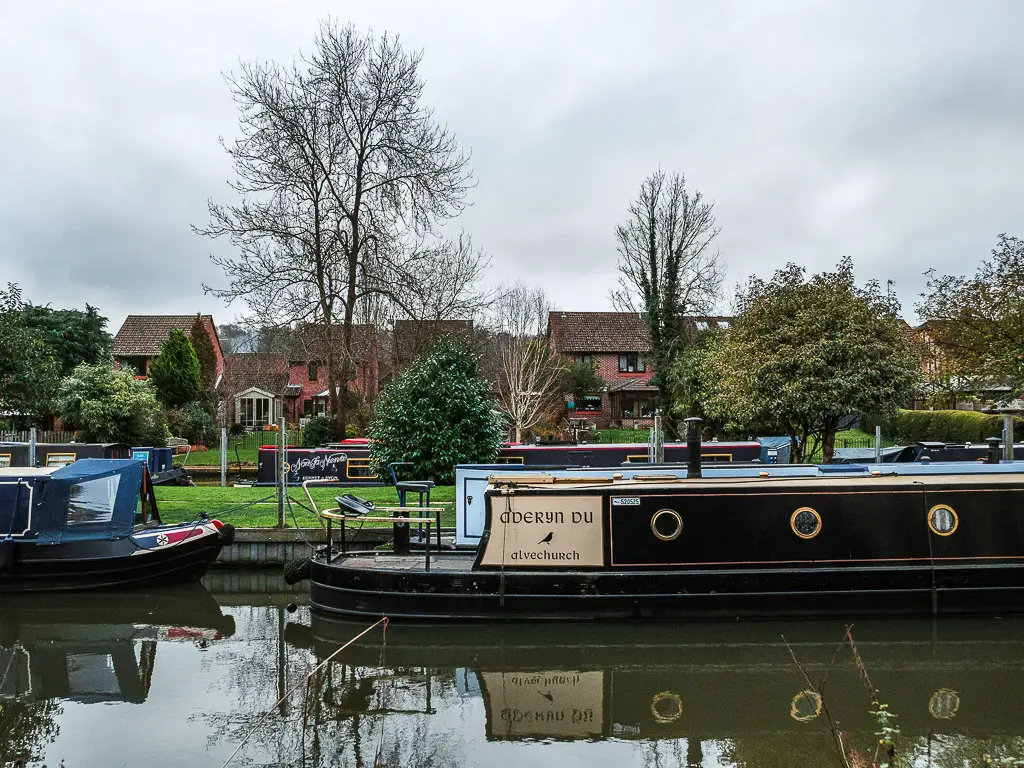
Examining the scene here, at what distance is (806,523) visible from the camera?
10.6 m

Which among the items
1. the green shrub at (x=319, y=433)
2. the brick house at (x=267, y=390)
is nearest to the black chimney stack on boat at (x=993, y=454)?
the green shrub at (x=319, y=433)

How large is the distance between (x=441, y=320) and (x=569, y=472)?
16440 millimetres

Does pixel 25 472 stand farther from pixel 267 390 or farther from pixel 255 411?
pixel 255 411

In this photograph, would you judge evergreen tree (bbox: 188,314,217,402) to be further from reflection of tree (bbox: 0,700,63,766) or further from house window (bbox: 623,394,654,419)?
reflection of tree (bbox: 0,700,63,766)

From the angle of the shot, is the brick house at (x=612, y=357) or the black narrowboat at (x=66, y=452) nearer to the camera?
the black narrowboat at (x=66, y=452)

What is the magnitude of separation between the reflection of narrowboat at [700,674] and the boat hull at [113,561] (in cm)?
328

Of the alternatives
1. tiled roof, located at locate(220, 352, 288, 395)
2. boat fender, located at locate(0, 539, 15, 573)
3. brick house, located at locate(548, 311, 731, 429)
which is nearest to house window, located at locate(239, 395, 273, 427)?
tiled roof, located at locate(220, 352, 288, 395)

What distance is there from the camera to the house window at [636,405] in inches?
1636

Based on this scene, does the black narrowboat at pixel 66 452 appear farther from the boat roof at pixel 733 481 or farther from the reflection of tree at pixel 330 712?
the boat roof at pixel 733 481

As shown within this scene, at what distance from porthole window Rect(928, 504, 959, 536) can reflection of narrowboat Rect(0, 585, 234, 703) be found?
9143 millimetres

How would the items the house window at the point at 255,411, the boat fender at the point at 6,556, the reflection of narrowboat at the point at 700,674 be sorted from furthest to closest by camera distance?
the house window at the point at 255,411 → the boat fender at the point at 6,556 → the reflection of narrowboat at the point at 700,674

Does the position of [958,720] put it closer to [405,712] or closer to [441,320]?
[405,712]

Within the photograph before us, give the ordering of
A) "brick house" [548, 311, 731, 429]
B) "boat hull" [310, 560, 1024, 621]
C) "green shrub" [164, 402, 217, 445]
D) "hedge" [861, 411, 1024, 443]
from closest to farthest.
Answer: "boat hull" [310, 560, 1024, 621] < "hedge" [861, 411, 1024, 443] < "green shrub" [164, 402, 217, 445] < "brick house" [548, 311, 731, 429]

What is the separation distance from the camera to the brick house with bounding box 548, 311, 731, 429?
42.2 m
